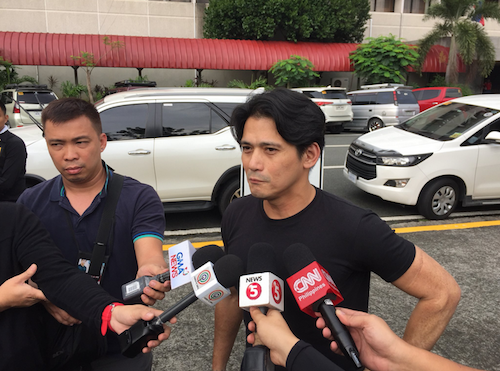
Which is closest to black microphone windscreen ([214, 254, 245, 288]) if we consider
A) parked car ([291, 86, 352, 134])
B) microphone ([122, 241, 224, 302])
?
microphone ([122, 241, 224, 302])

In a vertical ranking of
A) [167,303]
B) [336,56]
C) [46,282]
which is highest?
[336,56]

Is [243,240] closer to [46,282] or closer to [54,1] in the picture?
[46,282]

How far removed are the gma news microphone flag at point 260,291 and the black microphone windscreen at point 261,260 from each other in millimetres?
27

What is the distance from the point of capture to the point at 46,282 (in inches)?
61.6

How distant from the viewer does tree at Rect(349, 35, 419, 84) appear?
20.6 m

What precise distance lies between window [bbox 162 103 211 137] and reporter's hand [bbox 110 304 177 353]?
4243mm

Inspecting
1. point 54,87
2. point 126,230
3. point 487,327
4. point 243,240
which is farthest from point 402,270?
point 54,87

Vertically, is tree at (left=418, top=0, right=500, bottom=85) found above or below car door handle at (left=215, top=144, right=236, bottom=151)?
above

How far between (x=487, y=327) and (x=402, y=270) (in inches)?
97.1

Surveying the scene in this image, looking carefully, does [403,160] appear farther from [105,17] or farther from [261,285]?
[105,17]

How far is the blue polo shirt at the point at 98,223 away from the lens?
197cm

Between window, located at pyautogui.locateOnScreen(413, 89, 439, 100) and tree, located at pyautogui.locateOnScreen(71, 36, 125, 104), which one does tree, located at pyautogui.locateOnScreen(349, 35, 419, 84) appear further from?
tree, located at pyautogui.locateOnScreen(71, 36, 125, 104)

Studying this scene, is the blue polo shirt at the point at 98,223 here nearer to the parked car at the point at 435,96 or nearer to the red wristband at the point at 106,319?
the red wristband at the point at 106,319

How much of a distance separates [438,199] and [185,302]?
5653 millimetres
